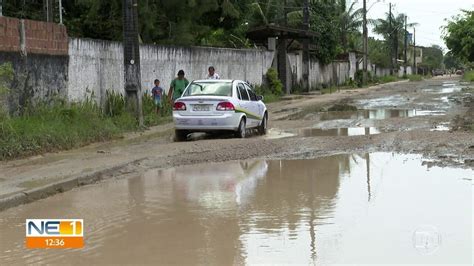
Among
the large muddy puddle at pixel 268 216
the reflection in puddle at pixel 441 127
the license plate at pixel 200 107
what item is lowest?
the large muddy puddle at pixel 268 216

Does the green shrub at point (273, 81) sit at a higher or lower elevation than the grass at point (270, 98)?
higher

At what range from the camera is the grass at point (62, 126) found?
11797 mm

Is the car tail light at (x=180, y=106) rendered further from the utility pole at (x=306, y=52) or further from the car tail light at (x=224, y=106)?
the utility pole at (x=306, y=52)

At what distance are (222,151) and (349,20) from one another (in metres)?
52.5

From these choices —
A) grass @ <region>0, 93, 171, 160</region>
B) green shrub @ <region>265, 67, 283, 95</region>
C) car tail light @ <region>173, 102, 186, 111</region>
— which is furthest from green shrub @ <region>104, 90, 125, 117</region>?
green shrub @ <region>265, 67, 283, 95</region>

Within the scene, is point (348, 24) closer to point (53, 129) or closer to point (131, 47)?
point (131, 47)

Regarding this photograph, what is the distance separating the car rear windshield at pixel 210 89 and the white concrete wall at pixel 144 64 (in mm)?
3360

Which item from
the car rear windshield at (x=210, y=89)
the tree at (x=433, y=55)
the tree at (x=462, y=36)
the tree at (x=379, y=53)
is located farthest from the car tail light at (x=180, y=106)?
the tree at (x=433, y=55)

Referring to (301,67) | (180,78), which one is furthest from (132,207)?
(301,67)

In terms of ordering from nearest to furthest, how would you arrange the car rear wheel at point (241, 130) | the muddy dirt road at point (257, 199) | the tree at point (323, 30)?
1. the muddy dirt road at point (257, 199)
2. the car rear wheel at point (241, 130)
3. the tree at point (323, 30)

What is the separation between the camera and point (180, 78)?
720 inches

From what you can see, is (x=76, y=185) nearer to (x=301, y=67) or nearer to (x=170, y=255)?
(x=170, y=255)

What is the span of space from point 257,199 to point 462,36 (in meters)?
44.4

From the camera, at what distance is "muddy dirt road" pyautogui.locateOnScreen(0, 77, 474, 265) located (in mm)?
5895
